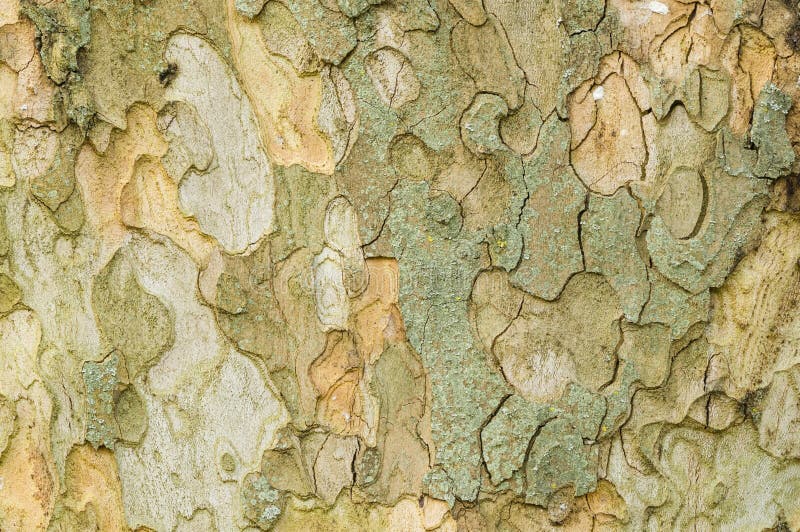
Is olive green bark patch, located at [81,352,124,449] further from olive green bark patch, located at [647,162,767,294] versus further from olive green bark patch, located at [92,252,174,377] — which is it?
olive green bark patch, located at [647,162,767,294]

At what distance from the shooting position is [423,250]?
4.06 feet

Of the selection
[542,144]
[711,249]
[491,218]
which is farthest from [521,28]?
[711,249]

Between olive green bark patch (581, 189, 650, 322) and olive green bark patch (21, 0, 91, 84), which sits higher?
→ olive green bark patch (21, 0, 91, 84)

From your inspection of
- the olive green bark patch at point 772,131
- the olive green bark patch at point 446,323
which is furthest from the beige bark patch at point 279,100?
the olive green bark patch at point 772,131

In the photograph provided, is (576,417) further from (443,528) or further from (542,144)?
(542,144)

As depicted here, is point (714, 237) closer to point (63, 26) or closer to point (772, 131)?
point (772, 131)

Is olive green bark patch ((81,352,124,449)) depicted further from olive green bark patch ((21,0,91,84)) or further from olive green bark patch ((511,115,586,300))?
olive green bark patch ((511,115,586,300))

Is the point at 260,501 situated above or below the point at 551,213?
below

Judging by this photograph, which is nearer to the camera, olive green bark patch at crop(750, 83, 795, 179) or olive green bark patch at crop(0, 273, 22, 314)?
olive green bark patch at crop(750, 83, 795, 179)

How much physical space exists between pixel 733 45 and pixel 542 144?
370 millimetres

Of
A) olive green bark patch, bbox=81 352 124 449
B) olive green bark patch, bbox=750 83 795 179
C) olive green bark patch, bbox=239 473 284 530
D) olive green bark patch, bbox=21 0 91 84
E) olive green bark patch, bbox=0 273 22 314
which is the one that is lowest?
olive green bark patch, bbox=239 473 284 530

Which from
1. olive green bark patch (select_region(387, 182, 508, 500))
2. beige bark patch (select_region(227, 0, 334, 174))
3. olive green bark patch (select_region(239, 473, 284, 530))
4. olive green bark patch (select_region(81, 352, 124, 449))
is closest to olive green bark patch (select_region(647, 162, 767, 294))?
olive green bark patch (select_region(387, 182, 508, 500))

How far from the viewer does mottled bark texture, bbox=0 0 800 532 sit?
124 cm

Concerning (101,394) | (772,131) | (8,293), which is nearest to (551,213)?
(772,131)
